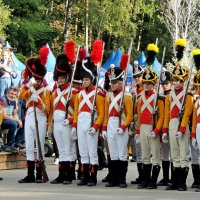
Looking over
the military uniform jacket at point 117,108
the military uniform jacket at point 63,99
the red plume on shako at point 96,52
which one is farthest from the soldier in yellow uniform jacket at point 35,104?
the military uniform jacket at point 117,108

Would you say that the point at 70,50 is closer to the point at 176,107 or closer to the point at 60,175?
the point at 60,175

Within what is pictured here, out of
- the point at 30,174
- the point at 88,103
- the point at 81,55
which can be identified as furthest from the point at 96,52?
the point at 30,174

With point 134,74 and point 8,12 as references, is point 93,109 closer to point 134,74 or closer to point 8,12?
point 134,74

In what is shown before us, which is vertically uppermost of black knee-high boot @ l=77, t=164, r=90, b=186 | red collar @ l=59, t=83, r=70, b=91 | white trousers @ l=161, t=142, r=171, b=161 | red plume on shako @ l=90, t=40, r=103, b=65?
red plume on shako @ l=90, t=40, r=103, b=65

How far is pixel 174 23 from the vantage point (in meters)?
59.7

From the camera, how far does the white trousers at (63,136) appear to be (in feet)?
44.4

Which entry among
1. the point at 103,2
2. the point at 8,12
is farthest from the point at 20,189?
the point at 103,2

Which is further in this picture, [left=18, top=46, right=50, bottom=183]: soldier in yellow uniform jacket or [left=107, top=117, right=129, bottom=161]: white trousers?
[left=18, top=46, right=50, bottom=183]: soldier in yellow uniform jacket

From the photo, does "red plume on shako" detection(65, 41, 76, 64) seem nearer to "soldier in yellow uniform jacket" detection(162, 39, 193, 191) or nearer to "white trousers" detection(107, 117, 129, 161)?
"white trousers" detection(107, 117, 129, 161)

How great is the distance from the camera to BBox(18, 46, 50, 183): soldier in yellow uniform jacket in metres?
13.6

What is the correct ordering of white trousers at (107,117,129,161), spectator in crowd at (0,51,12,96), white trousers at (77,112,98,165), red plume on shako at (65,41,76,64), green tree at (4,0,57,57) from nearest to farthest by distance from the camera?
white trousers at (107,117,129,161) < white trousers at (77,112,98,165) < red plume on shako at (65,41,76,64) < spectator in crowd at (0,51,12,96) < green tree at (4,0,57,57)

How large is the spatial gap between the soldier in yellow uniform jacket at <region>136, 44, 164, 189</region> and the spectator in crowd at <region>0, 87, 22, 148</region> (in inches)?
179

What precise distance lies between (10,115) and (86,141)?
181 inches

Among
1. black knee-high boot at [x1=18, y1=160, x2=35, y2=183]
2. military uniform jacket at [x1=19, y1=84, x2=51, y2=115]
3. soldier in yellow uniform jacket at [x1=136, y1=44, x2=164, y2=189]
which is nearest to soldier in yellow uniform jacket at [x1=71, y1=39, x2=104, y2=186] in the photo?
military uniform jacket at [x1=19, y1=84, x2=51, y2=115]
